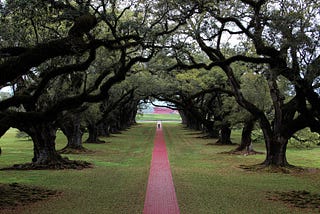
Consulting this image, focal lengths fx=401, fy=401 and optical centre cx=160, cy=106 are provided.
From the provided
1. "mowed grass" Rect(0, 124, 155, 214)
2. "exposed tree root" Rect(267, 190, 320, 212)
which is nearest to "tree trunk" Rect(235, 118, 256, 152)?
"mowed grass" Rect(0, 124, 155, 214)

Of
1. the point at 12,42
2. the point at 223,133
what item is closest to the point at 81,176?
the point at 12,42

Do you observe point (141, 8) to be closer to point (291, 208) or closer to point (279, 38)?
point (279, 38)

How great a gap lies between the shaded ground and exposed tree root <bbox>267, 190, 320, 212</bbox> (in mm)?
6481

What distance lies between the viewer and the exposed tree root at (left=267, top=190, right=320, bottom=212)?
34.4 ft

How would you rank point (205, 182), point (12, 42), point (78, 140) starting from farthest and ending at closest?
point (78, 140) → point (205, 182) → point (12, 42)

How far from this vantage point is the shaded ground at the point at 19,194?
10.1 meters

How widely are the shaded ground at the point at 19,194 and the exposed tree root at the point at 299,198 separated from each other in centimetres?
648

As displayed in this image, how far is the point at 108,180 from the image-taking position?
14.7m

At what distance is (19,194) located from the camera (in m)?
11.3

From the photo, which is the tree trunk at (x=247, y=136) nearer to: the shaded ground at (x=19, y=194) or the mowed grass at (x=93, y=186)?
the mowed grass at (x=93, y=186)

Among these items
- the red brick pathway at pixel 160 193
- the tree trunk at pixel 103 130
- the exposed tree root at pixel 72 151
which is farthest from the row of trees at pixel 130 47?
the tree trunk at pixel 103 130

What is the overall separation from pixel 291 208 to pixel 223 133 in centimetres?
2518

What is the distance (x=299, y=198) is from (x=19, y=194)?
796cm

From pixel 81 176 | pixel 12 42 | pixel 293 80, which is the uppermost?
pixel 12 42
